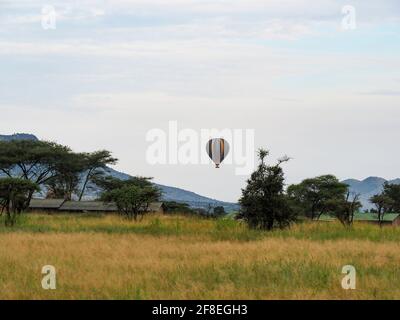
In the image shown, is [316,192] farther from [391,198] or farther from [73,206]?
[73,206]

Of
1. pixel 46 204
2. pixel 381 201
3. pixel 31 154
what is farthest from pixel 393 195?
pixel 31 154

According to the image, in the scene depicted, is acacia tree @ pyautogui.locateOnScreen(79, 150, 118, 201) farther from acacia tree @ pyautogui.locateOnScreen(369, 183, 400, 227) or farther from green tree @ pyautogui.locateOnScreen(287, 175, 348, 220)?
acacia tree @ pyautogui.locateOnScreen(369, 183, 400, 227)

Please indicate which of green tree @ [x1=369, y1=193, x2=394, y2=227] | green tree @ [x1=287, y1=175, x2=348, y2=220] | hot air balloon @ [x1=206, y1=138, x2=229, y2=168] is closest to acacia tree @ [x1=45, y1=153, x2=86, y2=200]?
green tree @ [x1=287, y1=175, x2=348, y2=220]

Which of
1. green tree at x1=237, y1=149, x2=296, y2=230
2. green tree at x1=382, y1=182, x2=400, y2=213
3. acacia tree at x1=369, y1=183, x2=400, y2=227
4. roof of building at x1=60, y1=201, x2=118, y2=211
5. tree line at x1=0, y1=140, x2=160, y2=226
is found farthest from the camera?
green tree at x1=382, y1=182, x2=400, y2=213

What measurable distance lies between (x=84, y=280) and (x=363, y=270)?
6173 mm

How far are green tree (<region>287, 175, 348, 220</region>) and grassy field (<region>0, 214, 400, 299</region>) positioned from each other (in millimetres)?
54148

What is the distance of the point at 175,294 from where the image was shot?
10.3 m

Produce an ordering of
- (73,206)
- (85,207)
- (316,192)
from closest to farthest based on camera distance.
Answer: (85,207) < (73,206) < (316,192)

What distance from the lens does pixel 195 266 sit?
13727 millimetres

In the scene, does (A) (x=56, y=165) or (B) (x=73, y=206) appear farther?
(A) (x=56, y=165)

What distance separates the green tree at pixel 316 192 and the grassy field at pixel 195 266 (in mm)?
54148

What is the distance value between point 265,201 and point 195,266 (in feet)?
45.3

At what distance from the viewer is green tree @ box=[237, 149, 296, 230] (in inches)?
1061

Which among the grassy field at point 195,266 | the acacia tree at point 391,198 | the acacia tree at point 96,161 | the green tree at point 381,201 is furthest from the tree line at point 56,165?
the acacia tree at point 391,198
